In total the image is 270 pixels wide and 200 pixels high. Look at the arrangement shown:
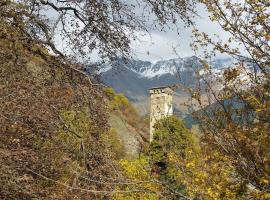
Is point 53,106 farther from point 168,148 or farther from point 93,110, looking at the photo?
point 168,148

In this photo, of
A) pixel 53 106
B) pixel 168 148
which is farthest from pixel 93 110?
pixel 168 148

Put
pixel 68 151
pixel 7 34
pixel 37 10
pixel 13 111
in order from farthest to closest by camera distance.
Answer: pixel 37 10 < pixel 68 151 < pixel 7 34 < pixel 13 111

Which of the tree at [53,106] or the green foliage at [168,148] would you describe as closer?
the tree at [53,106]

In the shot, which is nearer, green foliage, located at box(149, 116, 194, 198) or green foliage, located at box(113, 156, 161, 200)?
green foliage, located at box(113, 156, 161, 200)

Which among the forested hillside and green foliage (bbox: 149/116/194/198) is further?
green foliage (bbox: 149/116/194/198)

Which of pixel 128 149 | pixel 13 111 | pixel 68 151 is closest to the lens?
pixel 13 111

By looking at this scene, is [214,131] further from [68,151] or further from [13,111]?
[13,111]

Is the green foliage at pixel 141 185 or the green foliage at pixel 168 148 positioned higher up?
the green foliage at pixel 168 148

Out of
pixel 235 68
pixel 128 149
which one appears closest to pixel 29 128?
pixel 235 68

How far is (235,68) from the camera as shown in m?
5.80

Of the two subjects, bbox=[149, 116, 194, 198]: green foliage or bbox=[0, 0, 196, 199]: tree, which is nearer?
bbox=[0, 0, 196, 199]: tree

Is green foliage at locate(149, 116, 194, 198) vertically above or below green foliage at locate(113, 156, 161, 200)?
above

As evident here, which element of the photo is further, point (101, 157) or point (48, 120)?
point (101, 157)

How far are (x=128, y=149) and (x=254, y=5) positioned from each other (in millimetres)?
42485
